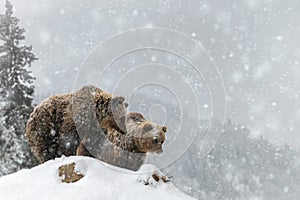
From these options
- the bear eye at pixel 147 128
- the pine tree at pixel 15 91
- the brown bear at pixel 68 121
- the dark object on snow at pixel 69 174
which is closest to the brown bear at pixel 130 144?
the bear eye at pixel 147 128

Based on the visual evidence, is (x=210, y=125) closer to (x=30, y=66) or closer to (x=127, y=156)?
(x=127, y=156)

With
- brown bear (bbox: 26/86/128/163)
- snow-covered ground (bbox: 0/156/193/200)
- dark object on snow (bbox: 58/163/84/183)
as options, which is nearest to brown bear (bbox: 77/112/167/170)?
brown bear (bbox: 26/86/128/163)

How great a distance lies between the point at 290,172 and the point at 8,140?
19357 cm

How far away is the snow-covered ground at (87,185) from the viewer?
545cm

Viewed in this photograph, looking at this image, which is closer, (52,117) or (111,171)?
(111,171)

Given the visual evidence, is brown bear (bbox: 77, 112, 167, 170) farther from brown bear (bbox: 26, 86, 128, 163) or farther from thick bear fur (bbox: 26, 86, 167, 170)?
brown bear (bbox: 26, 86, 128, 163)

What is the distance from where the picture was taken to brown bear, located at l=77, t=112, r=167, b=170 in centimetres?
660

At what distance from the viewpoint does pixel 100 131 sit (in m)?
7.62

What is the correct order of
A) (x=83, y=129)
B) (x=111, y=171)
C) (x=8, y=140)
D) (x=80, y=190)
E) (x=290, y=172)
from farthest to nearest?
1. (x=290, y=172)
2. (x=8, y=140)
3. (x=83, y=129)
4. (x=111, y=171)
5. (x=80, y=190)

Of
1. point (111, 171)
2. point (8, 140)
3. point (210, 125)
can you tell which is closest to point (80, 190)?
point (111, 171)

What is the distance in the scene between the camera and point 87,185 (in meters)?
5.62

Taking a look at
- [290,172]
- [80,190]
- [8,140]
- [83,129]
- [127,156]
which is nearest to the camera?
[80,190]

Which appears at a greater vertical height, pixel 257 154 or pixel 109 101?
pixel 257 154

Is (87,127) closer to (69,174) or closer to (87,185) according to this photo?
(69,174)
